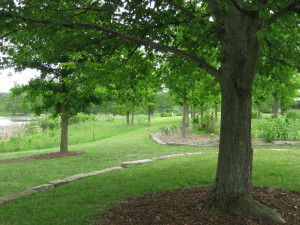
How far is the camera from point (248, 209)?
12.5ft

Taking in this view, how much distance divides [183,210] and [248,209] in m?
0.92

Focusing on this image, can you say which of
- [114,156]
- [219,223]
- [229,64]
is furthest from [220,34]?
[114,156]

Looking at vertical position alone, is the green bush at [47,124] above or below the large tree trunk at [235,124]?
below

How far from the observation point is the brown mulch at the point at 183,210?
3643mm

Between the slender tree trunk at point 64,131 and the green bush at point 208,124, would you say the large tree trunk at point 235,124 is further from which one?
the green bush at point 208,124

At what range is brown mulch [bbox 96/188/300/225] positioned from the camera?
12.0 ft

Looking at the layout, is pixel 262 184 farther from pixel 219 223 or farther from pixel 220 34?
pixel 220 34

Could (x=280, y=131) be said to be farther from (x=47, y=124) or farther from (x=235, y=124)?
(x=47, y=124)

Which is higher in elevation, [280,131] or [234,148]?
[234,148]

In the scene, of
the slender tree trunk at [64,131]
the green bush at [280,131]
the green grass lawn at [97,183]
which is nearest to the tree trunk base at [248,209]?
the green grass lawn at [97,183]

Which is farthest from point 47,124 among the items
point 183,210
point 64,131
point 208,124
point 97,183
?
point 183,210

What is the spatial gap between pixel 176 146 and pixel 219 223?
988 cm

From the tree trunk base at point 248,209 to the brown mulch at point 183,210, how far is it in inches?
3.7

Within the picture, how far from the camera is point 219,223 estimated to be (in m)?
3.55
